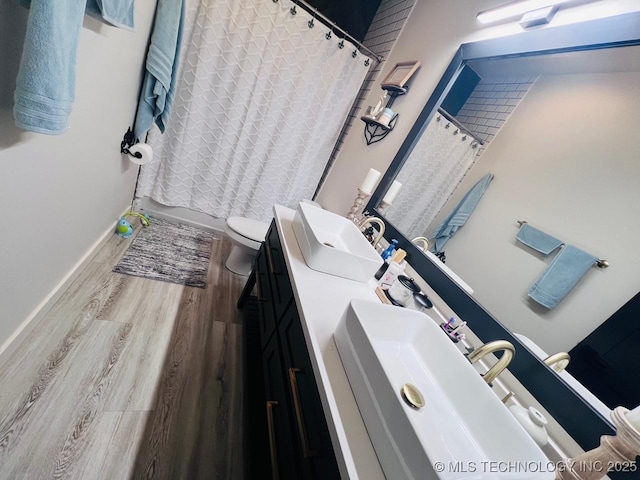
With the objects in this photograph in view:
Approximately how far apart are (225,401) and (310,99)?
2225 mm

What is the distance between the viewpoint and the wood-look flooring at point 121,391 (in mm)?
949

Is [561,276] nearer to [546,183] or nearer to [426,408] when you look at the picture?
[546,183]

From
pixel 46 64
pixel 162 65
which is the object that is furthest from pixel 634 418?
pixel 162 65

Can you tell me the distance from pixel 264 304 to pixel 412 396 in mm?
842

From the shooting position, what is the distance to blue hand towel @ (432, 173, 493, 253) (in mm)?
1063

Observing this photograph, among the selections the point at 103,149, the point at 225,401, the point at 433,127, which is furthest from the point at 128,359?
the point at 433,127

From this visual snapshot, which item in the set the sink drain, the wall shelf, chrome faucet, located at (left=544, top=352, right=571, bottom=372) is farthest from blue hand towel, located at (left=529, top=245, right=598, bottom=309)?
the wall shelf

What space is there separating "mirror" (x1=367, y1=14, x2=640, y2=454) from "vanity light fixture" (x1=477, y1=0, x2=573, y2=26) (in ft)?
0.29

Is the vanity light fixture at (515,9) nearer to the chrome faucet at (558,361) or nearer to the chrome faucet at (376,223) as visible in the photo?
the chrome faucet at (376,223)

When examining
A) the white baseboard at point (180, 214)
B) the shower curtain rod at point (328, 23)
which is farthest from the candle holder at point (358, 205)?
the white baseboard at point (180, 214)

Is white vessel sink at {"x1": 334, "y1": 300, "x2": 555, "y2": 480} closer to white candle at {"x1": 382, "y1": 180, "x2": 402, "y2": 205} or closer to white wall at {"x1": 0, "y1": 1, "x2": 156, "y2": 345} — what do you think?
white candle at {"x1": 382, "y1": 180, "x2": 402, "y2": 205}

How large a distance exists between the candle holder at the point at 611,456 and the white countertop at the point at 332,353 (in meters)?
0.40

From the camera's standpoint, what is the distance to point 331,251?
1.05m

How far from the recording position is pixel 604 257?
691 millimetres
